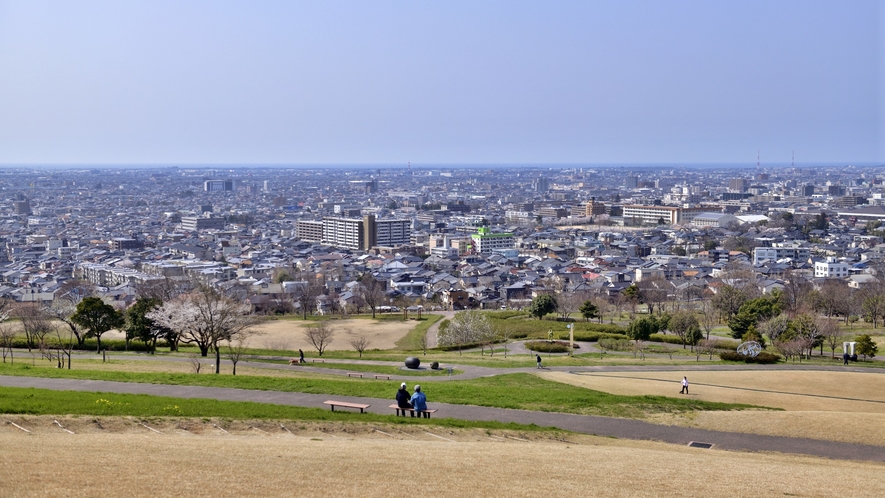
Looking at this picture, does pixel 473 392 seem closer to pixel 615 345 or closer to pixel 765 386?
pixel 765 386

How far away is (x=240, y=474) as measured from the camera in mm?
8602

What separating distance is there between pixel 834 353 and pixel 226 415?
2518 cm

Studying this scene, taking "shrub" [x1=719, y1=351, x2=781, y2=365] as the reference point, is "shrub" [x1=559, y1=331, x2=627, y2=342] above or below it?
below

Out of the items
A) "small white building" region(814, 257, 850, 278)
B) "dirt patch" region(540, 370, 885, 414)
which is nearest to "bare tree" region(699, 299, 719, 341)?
"dirt patch" region(540, 370, 885, 414)

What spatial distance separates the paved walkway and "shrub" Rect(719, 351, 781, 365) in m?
11.5

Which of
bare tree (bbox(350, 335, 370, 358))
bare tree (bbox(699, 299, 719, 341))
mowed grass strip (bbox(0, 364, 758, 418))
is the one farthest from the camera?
bare tree (bbox(699, 299, 719, 341))

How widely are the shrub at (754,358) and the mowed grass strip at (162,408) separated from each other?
1384cm

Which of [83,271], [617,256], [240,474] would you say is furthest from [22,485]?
[617,256]

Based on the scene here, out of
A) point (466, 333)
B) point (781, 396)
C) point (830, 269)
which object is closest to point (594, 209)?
point (830, 269)

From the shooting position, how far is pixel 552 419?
14.7 m

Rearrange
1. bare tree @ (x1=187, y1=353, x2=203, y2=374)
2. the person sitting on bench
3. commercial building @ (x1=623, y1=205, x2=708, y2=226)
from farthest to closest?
1. commercial building @ (x1=623, y1=205, x2=708, y2=226)
2. bare tree @ (x1=187, y1=353, x2=203, y2=374)
3. the person sitting on bench

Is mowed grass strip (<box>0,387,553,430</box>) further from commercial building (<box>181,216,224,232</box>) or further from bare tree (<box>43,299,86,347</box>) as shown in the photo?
commercial building (<box>181,216,224,232</box>)

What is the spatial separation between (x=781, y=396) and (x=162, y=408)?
45.1ft

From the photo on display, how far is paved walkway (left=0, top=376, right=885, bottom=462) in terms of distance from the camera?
13.4 m
